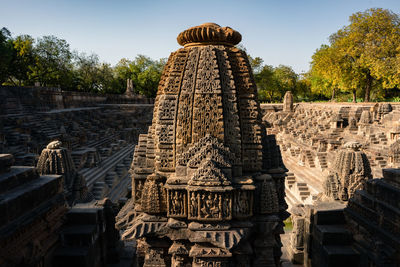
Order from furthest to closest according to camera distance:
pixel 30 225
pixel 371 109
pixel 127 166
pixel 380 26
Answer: pixel 380 26 < pixel 371 109 < pixel 127 166 < pixel 30 225

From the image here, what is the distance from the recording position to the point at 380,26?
22.9 meters

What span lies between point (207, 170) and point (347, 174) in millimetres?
5442

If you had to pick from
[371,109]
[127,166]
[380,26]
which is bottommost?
[127,166]

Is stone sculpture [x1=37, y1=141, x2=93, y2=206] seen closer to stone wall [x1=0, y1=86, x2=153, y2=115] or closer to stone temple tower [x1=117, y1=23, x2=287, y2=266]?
stone temple tower [x1=117, y1=23, x2=287, y2=266]

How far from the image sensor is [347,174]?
23.9ft

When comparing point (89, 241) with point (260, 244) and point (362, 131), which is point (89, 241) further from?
point (362, 131)

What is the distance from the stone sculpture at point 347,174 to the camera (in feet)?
22.8

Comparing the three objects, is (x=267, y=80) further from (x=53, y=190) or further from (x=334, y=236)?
(x=53, y=190)

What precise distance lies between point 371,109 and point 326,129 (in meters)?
3.92

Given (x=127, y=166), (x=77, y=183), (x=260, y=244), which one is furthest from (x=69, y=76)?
(x=260, y=244)

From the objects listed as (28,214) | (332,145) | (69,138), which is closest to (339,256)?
(28,214)

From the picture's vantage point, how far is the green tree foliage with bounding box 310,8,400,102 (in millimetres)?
21266

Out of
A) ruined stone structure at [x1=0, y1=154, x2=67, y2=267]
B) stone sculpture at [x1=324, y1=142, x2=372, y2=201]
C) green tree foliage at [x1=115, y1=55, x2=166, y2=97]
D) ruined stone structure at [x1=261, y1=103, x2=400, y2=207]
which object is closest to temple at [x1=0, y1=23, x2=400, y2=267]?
ruined stone structure at [x1=0, y1=154, x2=67, y2=267]

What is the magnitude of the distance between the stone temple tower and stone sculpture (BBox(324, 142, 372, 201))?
3.26m
